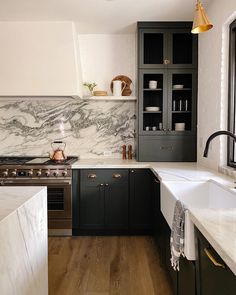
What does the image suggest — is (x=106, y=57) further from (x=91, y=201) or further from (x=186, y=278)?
(x=186, y=278)

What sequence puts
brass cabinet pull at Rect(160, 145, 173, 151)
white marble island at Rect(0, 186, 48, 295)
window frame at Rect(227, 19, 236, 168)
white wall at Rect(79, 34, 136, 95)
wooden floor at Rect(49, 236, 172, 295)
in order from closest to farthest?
white marble island at Rect(0, 186, 48, 295), wooden floor at Rect(49, 236, 172, 295), window frame at Rect(227, 19, 236, 168), brass cabinet pull at Rect(160, 145, 173, 151), white wall at Rect(79, 34, 136, 95)

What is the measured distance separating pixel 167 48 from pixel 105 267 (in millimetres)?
2541

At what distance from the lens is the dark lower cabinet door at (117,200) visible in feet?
10.7

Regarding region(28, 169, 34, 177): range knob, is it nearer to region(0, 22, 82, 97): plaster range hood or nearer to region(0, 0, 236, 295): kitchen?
region(0, 0, 236, 295): kitchen

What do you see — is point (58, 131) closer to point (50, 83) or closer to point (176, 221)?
point (50, 83)

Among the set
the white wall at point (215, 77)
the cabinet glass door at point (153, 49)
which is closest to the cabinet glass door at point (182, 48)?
the cabinet glass door at point (153, 49)

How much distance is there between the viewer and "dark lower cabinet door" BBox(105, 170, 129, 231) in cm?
327

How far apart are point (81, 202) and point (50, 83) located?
4.74 ft

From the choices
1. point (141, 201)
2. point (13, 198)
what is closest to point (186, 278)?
point (13, 198)

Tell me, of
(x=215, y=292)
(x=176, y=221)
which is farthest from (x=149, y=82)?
(x=215, y=292)

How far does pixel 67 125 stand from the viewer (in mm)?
3871

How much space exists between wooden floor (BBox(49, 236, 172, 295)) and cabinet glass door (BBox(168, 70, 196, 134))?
1.43 metres

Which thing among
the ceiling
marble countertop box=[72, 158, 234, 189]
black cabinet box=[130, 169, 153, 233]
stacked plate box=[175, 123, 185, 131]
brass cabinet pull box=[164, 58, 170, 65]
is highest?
the ceiling

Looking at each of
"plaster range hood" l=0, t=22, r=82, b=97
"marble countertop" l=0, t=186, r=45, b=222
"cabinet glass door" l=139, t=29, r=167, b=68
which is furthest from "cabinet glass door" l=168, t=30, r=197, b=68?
"marble countertop" l=0, t=186, r=45, b=222
